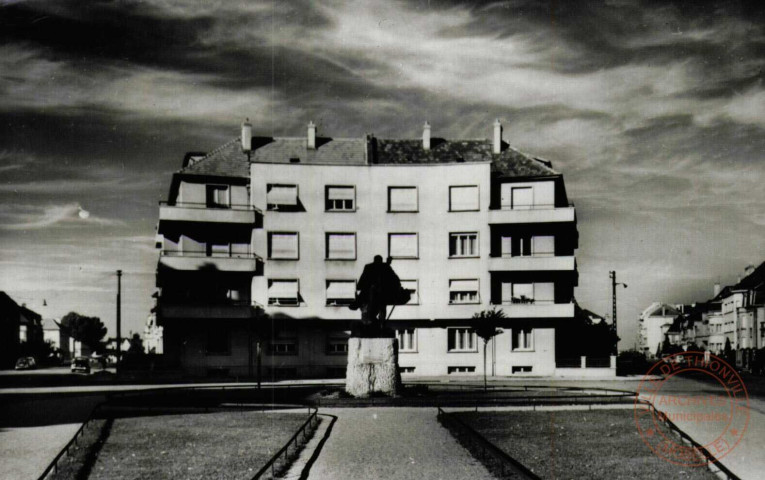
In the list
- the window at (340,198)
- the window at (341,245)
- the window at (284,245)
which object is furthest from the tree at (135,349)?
the window at (340,198)

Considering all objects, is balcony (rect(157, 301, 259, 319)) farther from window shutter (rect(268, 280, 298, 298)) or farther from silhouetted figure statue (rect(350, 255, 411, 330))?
silhouetted figure statue (rect(350, 255, 411, 330))

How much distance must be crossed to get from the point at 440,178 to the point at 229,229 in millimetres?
12332

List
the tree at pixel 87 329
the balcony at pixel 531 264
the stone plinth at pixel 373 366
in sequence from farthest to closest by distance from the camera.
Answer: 1. the tree at pixel 87 329
2. the balcony at pixel 531 264
3. the stone plinth at pixel 373 366

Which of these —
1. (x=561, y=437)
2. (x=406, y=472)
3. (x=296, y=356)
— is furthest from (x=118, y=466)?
(x=296, y=356)

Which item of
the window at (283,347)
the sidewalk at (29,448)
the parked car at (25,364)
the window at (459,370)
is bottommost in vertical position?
the parked car at (25,364)

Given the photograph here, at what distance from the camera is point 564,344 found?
168ft

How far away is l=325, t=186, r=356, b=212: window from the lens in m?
45.9

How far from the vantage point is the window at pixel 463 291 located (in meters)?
45.4

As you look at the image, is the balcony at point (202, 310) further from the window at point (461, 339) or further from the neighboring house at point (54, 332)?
the neighboring house at point (54, 332)

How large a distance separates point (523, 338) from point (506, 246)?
528cm

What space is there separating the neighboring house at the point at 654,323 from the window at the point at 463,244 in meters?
142

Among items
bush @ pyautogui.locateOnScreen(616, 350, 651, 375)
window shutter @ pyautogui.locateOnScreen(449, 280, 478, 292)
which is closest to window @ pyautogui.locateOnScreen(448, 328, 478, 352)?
window shutter @ pyautogui.locateOnScreen(449, 280, 478, 292)

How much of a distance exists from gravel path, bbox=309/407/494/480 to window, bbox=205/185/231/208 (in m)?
30.5

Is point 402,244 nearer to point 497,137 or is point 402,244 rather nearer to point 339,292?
point 339,292
